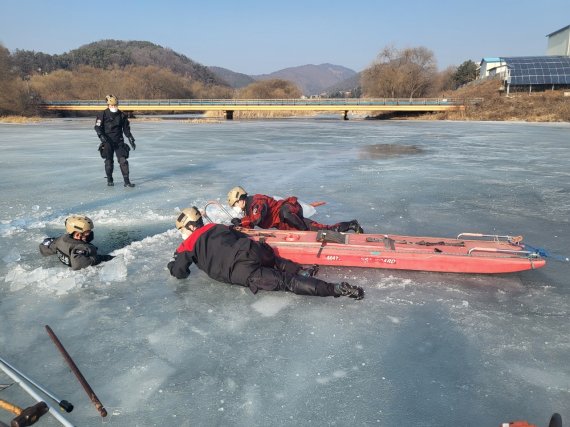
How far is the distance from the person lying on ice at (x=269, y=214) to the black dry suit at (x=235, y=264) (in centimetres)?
76

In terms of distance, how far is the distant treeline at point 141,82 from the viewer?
41188 mm

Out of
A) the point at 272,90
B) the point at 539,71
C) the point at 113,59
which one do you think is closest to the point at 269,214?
the point at 539,71

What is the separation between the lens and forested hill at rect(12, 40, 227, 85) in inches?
4446

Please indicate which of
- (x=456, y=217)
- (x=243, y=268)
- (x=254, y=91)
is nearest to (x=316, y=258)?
(x=243, y=268)

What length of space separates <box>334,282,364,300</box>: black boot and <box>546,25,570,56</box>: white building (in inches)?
2358

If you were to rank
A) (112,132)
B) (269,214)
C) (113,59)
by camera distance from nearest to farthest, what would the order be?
(269,214)
(112,132)
(113,59)

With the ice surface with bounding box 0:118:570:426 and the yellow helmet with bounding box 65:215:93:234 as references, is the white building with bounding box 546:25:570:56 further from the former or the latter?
the yellow helmet with bounding box 65:215:93:234

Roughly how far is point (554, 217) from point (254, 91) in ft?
229

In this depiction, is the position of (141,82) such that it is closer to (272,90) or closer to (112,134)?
(272,90)

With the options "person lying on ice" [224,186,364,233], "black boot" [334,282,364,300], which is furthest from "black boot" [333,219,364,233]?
"black boot" [334,282,364,300]

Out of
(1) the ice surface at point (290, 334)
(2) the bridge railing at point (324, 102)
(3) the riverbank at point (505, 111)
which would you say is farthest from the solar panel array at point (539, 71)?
(1) the ice surface at point (290, 334)

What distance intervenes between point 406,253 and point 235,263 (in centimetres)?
151

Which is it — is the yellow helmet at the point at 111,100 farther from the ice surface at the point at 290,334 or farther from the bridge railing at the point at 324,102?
the bridge railing at the point at 324,102

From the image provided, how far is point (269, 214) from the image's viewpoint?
4.37 meters
